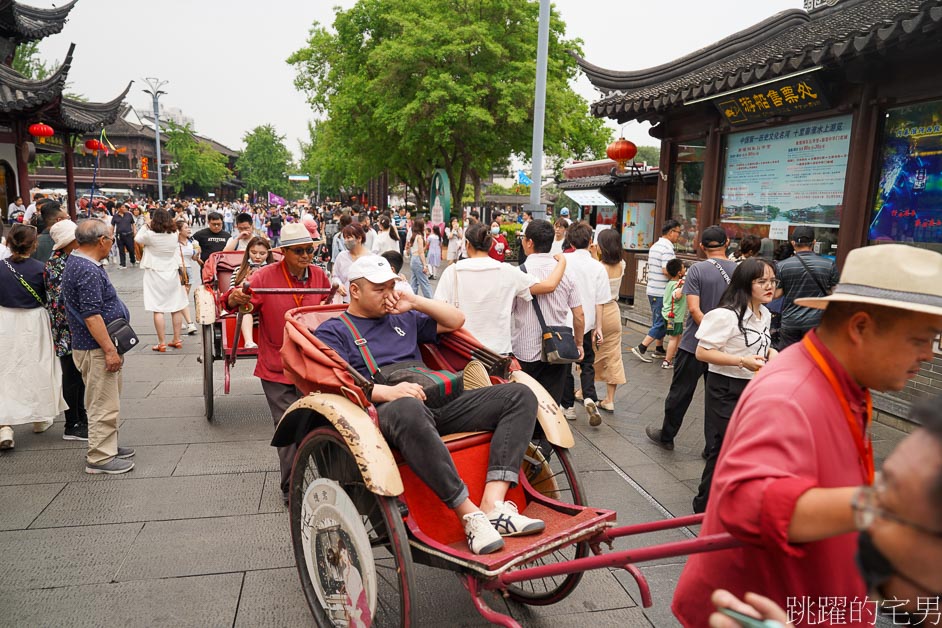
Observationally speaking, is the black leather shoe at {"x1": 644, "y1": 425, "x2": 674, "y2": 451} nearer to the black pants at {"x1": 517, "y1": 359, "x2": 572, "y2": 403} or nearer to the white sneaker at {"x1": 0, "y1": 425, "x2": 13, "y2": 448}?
the black pants at {"x1": 517, "y1": 359, "x2": 572, "y2": 403}

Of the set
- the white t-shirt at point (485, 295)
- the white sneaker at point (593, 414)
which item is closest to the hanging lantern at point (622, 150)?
the white sneaker at point (593, 414)

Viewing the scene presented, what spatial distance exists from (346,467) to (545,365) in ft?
8.54

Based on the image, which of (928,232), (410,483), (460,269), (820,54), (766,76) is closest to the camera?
(410,483)

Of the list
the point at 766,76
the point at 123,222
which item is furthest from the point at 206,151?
the point at 766,76

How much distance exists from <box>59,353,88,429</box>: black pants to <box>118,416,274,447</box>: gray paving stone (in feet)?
1.22

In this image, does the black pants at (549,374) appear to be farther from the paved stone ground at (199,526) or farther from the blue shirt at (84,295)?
the blue shirt at (84,295)

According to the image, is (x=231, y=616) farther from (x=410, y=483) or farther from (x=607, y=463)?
(x=607, y=463)

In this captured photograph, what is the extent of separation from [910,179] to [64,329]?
778 centimetres

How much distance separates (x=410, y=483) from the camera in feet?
9.06

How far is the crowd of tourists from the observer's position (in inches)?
52.1

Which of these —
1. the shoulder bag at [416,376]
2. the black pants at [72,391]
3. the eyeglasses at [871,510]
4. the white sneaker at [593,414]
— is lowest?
the white sneaker at [593,414]

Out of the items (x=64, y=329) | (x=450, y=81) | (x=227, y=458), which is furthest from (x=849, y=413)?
(x=450, y=81)

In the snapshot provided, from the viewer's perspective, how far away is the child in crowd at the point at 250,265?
19.0 feet

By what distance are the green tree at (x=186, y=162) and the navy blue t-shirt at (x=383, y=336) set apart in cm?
5292
